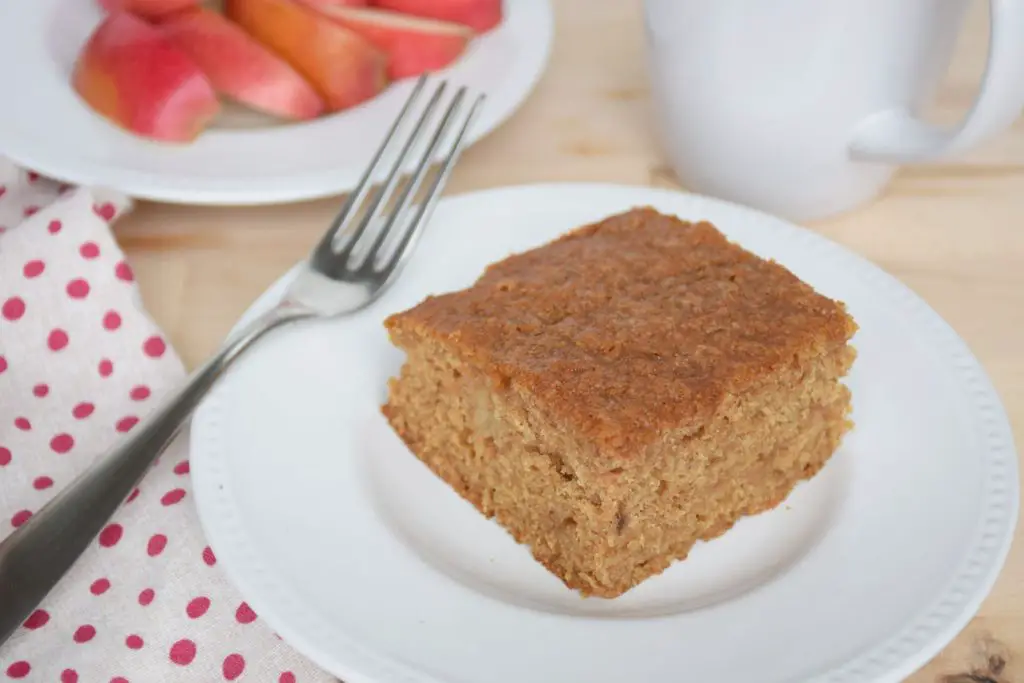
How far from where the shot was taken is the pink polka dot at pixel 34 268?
1608 millimetres

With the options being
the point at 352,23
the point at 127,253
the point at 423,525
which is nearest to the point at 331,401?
the point at 423,525

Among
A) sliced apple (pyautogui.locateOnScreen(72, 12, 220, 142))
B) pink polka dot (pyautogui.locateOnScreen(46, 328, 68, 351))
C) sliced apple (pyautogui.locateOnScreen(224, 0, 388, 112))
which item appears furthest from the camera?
sliced apple (pyautogui.locateOnScreen(224, 0, 388, 112))

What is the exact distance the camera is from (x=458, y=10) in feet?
7.14

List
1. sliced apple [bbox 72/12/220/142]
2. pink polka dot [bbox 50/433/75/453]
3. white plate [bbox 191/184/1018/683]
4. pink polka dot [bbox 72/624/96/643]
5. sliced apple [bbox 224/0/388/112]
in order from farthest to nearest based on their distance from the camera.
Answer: sliced apple [bbox 224/0/388/112] < sliced apple [bbox 72/12/220/142] < pink polka dot [bbox 50/433/75/453] < pink polka dot [bbox 72/624/96/643] < white plate [bbox 191/184/1018/683]

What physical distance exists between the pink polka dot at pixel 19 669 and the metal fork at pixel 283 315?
0.05 metres

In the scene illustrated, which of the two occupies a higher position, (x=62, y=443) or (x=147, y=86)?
(x=147, y=86)

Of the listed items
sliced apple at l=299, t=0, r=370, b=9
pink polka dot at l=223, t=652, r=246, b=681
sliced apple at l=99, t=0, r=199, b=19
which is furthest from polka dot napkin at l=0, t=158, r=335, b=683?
sliced apple at l=299, t=0, r=370, b=9

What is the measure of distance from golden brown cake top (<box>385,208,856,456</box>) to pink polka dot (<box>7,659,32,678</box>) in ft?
1.84

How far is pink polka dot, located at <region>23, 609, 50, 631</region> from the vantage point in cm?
127

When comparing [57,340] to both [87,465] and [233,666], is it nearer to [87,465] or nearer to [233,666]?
[87,465]

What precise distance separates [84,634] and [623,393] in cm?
64

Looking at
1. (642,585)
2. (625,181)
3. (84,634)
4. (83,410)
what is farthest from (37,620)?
(625,181)

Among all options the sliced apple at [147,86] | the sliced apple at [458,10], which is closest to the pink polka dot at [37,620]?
the sliced apple at [147,86]

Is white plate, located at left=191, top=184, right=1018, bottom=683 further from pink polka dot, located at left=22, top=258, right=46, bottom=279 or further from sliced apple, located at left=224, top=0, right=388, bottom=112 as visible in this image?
sliced apple, located at left=224, top=0, right=388, bottom=112
